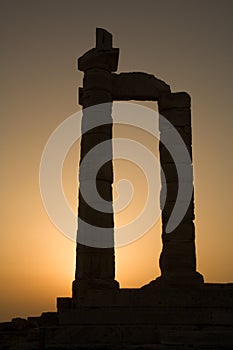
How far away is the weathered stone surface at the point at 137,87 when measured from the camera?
24.5 m

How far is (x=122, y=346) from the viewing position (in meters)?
16.4

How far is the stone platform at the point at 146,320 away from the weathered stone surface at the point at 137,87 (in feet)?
29.2

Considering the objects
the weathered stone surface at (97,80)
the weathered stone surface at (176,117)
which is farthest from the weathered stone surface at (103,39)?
the weathered stone surface at (176,117)

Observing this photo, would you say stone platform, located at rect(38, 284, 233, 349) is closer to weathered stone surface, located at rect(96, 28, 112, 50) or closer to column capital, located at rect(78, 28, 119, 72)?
column capital, located at rect(78, 28, 119, 72)

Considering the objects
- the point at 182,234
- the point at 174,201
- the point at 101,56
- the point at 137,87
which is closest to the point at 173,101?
the point at 137,87

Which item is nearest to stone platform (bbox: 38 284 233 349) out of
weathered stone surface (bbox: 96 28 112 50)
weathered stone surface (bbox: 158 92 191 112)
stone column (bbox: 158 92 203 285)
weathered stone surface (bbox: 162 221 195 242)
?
stone column (bbox: 158 92 203 285)

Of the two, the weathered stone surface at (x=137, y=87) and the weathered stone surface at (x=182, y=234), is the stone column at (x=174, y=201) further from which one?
the weathered stone surface at (x=137, y=87)

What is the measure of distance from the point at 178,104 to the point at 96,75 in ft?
12.7

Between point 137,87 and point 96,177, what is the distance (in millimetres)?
4592

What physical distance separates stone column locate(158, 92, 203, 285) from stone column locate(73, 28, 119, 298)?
2473mm

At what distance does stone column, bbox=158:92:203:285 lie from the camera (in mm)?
22938

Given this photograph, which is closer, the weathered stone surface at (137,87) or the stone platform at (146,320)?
the stone platform at (146,320)

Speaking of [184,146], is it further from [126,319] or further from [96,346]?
[96,346]

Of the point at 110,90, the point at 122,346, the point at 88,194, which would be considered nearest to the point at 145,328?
the point at 122,346
